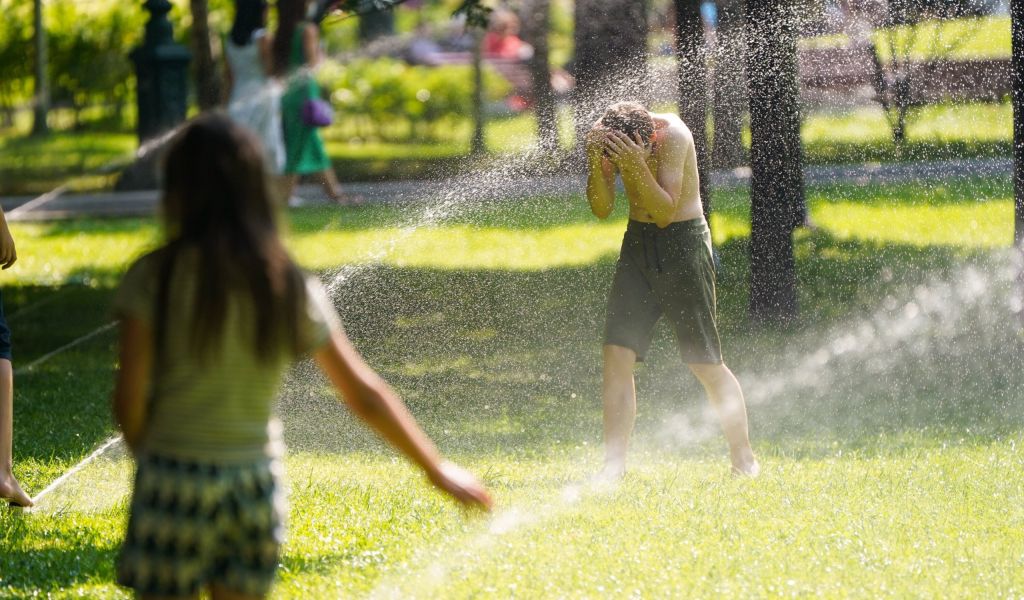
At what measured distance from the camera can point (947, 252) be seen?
999 centimetres

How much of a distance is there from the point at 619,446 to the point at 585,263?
5.01m

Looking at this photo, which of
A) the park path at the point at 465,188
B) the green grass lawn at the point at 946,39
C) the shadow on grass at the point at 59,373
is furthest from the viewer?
the park path at the point at 465,188

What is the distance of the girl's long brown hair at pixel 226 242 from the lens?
2.69 m

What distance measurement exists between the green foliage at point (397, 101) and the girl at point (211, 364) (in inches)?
608

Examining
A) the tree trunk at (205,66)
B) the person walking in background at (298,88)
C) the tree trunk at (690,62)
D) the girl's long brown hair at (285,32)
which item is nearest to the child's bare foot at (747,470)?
the tree trunk at (690,62)

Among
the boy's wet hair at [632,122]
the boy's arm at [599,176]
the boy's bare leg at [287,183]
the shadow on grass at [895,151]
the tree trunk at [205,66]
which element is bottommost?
the shadow on grass at [895,151]

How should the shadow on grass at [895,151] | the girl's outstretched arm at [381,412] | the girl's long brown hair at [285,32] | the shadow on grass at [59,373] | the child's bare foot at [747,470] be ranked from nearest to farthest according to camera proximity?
the girl's outstretched arm at [381,412] → the child's bare foot at [747,470] → the shadow on grass at [59,373] → the girl's long brown hair at [285,32] → the shadow on grass at [895,151]

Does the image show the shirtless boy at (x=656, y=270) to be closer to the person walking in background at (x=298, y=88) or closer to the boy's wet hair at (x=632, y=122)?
the boy's wet hair at (x=632, y=122)

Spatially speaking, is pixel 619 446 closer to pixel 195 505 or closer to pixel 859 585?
pixel 859 585

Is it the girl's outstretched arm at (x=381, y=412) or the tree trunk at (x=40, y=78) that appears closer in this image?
the girl's outstretched arm at (x=381, y=412)

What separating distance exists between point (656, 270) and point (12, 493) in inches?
→ 88.2

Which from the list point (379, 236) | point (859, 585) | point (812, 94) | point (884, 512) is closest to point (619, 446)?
point (884, 512)

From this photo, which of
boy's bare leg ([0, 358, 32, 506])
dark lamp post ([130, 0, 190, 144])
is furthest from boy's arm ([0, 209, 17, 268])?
dark lamp post ([130, 0, 190, 144])

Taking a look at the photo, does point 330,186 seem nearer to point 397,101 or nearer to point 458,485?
point 397,101
